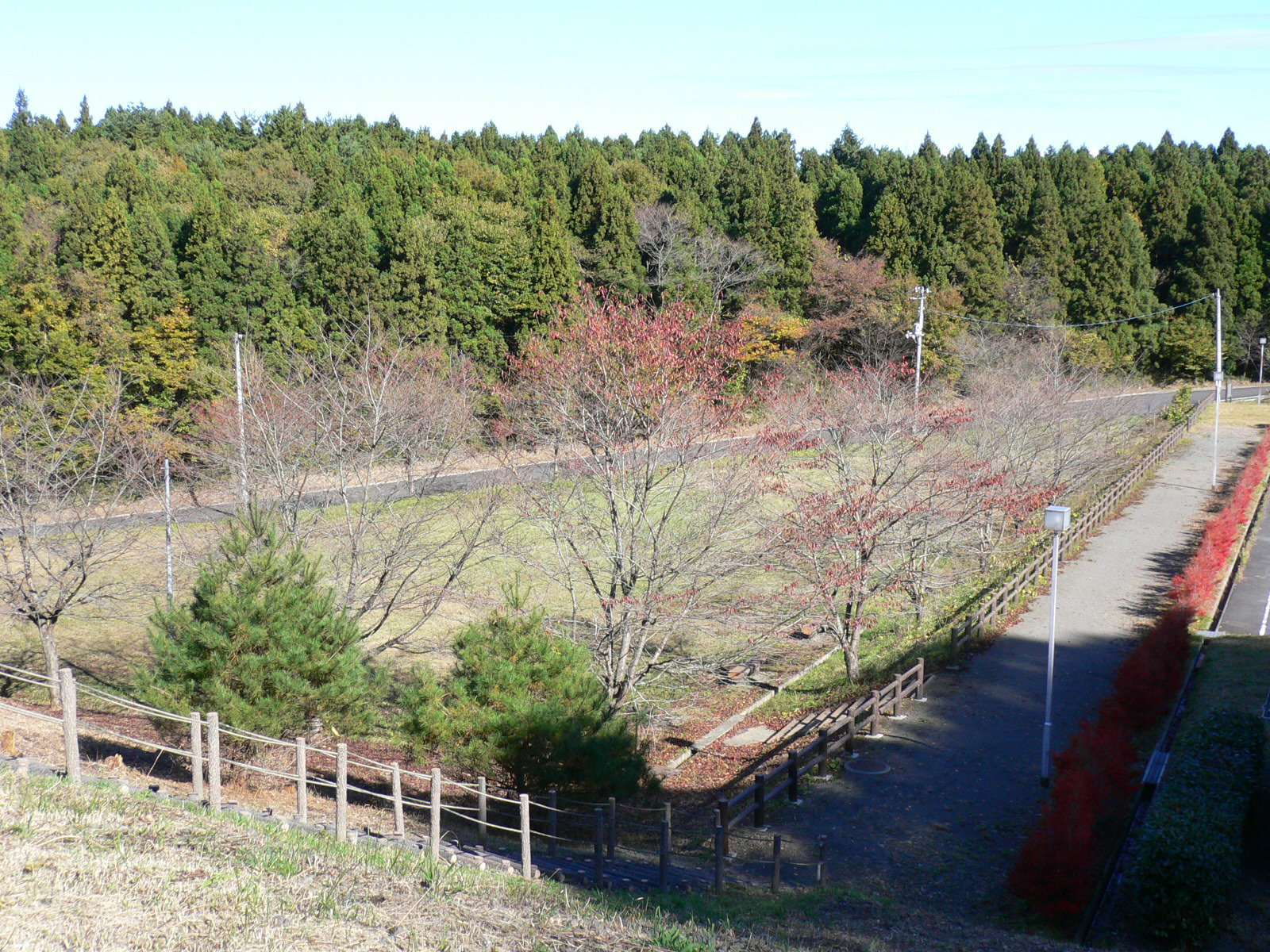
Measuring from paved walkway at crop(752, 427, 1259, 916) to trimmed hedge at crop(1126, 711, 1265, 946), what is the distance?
1444 millimetres

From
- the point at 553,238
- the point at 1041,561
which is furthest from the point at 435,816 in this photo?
the point at 553,238

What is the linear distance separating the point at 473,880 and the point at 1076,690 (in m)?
11.5

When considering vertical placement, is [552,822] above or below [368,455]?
below

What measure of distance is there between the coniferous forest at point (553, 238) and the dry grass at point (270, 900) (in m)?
24.3

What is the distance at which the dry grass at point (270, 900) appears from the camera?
541 centimetres

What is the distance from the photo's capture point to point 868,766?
1270cm

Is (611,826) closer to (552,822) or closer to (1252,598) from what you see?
(552,822)

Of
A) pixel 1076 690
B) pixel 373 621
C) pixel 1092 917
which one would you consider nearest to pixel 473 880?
pixel 1092 917

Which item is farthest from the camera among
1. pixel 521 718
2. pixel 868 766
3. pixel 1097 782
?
pixel 868 766

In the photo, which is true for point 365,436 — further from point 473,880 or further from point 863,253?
point 863,253

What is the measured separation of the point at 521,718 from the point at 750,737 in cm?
612

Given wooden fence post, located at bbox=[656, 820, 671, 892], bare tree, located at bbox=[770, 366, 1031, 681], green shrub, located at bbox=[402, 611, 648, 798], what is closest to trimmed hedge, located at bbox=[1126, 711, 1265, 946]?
wooden fence post, located at bbox=[656, 820, 671, 892]

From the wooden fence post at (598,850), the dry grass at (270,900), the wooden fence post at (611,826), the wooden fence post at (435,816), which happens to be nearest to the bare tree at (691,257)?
the wooden fence post at (611,826)

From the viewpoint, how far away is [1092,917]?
898 cm
